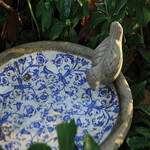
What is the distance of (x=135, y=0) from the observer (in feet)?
4.85

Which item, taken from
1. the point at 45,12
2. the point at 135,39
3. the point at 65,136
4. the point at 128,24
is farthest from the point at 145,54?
the point at 65,136

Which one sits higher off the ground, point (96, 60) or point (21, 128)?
point (96, 60)

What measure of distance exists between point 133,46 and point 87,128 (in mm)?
813

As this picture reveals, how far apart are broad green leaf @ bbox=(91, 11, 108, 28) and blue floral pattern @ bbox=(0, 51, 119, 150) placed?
25 centimetres

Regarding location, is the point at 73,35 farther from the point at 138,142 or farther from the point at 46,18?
the point at 138,142

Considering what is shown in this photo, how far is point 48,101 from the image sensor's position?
53.2 inches

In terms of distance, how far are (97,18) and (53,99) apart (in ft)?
1.87

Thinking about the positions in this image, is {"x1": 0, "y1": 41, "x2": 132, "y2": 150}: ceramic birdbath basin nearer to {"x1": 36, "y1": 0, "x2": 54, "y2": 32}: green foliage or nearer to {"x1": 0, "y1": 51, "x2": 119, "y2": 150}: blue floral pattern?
{"x1": 0, "y1": 51, "x2": 119, "y2": 150}: blue floral pattern

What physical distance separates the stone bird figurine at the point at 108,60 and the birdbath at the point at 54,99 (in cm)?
7

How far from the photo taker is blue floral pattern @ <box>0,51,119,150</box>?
1212 millimetres

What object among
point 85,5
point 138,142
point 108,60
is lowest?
point 138,142

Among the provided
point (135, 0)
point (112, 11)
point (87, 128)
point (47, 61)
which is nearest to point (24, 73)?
point (47, 61)

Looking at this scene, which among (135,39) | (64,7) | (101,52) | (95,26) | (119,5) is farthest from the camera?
(135,39)

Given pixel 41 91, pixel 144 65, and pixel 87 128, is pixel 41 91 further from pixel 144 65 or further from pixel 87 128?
pixel 144 65
